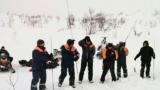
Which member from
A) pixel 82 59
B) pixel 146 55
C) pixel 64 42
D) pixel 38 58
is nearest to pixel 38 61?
pixel 38 58

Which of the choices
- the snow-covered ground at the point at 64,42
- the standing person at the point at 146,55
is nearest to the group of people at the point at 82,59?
the standing person at the point at 146,55

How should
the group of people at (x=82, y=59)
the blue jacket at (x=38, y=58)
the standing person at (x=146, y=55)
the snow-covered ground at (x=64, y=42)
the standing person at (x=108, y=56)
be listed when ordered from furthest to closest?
the standing person at (x=146, y=55) < the standing person at (x=108, y=56) < the snow-covered ground at (x=64, y=42) < the group of people at (x=82, y=59) < the blue jacket at (x=38, y=58)

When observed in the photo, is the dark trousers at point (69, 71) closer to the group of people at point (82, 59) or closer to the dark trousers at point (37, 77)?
the group of people at point (82, 59)

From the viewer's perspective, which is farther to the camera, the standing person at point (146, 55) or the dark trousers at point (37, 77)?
the standing person at point (146, 55)

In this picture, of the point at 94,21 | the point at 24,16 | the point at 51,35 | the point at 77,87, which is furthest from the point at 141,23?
the point at 77,87

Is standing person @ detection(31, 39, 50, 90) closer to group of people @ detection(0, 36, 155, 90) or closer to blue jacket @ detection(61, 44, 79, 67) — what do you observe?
group of people @ detection(0, 36, 155, 90)

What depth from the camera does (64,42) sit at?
1171 inches

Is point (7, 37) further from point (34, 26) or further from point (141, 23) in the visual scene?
point (141, 23)

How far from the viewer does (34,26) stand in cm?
3597

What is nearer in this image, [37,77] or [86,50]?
[37,77]

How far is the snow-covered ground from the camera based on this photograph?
16016 mm

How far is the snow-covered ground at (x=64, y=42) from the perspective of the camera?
52.5 feet

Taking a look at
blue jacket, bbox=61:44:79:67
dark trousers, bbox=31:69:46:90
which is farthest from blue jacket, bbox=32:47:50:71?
blue jacket, bbox=61:44:79:67

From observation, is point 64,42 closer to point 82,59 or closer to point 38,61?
point 82,59
